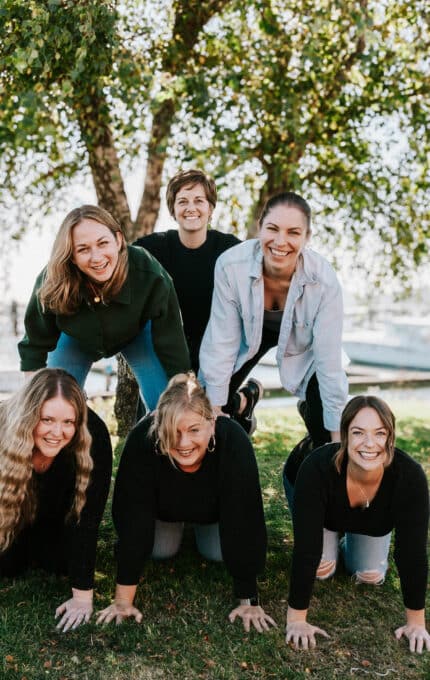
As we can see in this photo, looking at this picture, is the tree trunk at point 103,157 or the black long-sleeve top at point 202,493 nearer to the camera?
the black long-sleeve top at point 202,493

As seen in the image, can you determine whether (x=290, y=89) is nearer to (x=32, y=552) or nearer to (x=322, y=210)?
(x=322, y=210)

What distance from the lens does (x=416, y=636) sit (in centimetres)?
300

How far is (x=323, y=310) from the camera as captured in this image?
3588 millimetres

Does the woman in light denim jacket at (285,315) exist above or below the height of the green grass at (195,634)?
above

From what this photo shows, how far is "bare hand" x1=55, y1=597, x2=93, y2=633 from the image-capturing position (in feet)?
9.89

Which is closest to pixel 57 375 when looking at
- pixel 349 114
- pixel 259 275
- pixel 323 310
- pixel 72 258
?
pixel 72 258

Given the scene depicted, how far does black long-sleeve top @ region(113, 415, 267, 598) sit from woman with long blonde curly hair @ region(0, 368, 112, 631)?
122 mm

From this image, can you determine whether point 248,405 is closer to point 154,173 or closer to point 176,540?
point 176,540

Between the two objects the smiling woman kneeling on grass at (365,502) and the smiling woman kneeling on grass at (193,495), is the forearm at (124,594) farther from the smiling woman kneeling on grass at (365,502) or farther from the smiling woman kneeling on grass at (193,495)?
the smiling woman kneeling on grass at (365,502)

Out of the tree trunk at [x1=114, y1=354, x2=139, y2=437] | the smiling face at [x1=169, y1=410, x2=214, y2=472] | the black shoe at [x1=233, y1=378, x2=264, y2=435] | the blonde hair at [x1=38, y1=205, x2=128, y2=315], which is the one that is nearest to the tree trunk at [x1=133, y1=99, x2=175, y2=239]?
the tree trunk at [x1=114, y1=354, x2=139, y2=437]

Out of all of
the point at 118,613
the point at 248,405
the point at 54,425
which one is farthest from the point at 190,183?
the point at 118,613

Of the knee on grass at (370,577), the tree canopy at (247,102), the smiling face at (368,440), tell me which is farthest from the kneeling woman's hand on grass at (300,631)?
the tree canopy at (247,102)

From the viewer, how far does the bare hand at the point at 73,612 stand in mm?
3014

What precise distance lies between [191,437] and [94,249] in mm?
970
